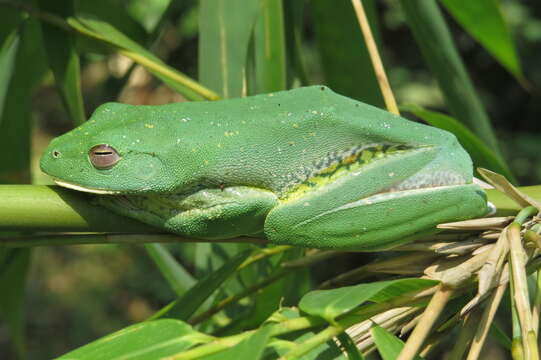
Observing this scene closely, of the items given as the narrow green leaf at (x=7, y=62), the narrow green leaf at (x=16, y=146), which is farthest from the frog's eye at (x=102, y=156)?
the narrow green leaf at (x=16, y=146)

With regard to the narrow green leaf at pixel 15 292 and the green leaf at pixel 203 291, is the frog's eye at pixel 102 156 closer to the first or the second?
→ the green leaf at pixel 203 291

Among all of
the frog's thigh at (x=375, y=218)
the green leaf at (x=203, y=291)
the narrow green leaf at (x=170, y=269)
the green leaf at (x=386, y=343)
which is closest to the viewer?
the green leaf at (x=386, y=343)

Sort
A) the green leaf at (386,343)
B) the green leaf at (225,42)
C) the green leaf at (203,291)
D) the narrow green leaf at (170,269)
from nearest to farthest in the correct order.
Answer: the green leaf at (386,343) → the green leaf at (203,291) → the green leaf at (225,42) → the narrow green leaf at (170,269)

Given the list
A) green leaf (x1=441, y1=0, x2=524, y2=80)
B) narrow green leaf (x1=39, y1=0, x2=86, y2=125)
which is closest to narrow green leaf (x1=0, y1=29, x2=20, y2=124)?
narrow green leaf (x1=39, y1=0, x2=86, y2=125)

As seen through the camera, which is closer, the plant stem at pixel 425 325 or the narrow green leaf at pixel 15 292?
the plant stem at pixel 425 325

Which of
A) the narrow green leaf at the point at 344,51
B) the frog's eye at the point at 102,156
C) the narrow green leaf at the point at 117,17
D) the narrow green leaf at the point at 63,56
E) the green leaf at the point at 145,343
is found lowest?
the green leaf at the point at 145,343

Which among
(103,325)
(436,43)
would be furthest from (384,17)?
(436,43)

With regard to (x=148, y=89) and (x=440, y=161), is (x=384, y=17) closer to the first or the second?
(x=148, y=89)

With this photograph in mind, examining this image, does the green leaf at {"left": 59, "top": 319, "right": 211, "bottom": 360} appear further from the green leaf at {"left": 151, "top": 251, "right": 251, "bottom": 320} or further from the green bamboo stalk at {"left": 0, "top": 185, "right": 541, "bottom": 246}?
the green leaf at {"left": 151, "top": 251, "right": 251, "bottom": 320}

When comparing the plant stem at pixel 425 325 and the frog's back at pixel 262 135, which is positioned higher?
the frog's back at pixel 262 135
